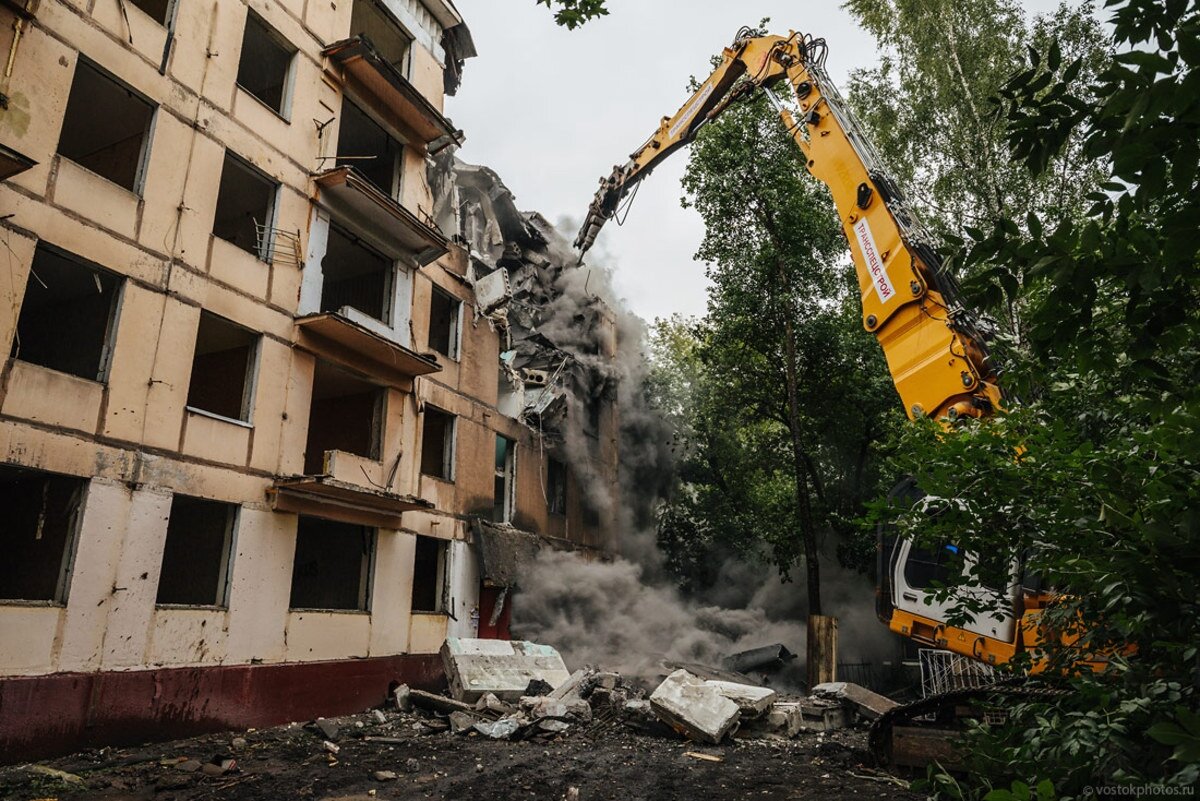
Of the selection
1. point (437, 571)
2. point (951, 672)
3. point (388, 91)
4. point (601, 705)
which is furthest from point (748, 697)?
point (388, 91)

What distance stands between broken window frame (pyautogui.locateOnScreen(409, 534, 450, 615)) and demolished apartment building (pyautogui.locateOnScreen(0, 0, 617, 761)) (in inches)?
1.8

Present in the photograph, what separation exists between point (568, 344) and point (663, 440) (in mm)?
5306

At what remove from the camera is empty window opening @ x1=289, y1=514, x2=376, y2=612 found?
13305 millimetres

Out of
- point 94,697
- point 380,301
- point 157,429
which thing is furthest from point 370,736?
point 380,301

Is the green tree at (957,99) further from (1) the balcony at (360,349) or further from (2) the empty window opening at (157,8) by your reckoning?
(2) the empty window opening at (157,8)

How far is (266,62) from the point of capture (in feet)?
40.8

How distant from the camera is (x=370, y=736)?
930 cm

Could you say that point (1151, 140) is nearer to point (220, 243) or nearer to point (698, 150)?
point (220, 243)

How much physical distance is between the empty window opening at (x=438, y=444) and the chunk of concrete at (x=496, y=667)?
3.68 m

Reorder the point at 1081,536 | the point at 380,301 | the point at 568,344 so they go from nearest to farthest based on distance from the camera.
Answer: the point at 1081,536
the point at 380,301
the point at 568,344

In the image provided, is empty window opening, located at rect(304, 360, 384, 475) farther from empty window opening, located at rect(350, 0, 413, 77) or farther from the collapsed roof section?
empty window opening, located at rect(350, 0, 413, 77)

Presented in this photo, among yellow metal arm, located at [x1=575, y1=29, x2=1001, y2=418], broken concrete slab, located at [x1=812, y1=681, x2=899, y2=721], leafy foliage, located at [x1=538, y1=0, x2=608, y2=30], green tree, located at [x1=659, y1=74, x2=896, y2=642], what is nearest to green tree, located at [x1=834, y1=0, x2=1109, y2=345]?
green tree, located at [x1=659, y1=74, x2=896, y2=642]

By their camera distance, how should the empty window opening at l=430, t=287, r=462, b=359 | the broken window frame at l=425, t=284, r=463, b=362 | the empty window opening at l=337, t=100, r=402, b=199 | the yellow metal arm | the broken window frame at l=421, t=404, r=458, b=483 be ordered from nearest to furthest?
the yellow metal arm, the empty window opening at l=337, t=100, r=402, b=199, the broken window frame at l=421, t=404, r=458, b=483, the broken window frame at l=425, t=284, r=463, b=362, the empty window opening at l=430, t=287, r=462, b=359

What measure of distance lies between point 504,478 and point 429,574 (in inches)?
131
